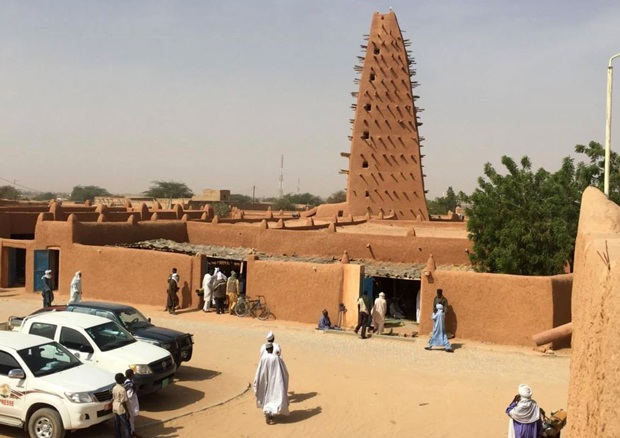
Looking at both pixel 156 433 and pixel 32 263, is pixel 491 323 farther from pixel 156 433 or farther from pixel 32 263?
pixel 32 263

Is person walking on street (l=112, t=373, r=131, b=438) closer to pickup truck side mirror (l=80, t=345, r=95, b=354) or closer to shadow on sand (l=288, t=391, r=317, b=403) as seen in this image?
pickup truck side mirror (l=80, t=345, r=95, b=354)

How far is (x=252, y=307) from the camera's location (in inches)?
747

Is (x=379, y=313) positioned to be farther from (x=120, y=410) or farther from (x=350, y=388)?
(x=120, y=410)

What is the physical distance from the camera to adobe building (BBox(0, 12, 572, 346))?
15.7 meters

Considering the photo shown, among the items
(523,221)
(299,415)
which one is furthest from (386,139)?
(299,415)

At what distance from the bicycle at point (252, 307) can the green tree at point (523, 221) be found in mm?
7398

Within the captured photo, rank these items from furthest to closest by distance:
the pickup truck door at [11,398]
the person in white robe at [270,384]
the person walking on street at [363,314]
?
the person walking on street at [363,314], the person in white robe at [270,384], the pickup truck door at [11,398]

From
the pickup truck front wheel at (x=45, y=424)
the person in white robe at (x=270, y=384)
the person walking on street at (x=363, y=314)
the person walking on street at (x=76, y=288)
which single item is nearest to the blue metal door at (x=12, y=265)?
the person walking on street at (x=76, y=288)

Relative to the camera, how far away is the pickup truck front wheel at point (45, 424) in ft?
26.9

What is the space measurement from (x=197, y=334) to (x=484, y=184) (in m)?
11.1

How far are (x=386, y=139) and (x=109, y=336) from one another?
3135 centimetres

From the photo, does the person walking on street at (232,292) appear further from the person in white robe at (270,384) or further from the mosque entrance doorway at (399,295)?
the person in white robe at (270,384)

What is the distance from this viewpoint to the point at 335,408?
34.8 feet

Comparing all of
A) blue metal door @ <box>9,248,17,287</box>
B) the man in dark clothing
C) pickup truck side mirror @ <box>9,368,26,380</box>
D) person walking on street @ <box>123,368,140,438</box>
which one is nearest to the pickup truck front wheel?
pickup truck side mirror @ <box>9,368,26,380</box>
